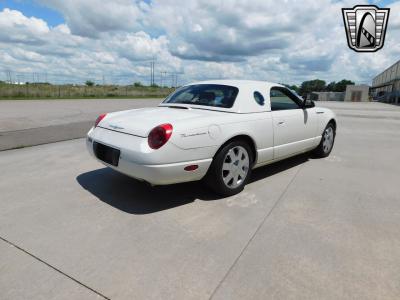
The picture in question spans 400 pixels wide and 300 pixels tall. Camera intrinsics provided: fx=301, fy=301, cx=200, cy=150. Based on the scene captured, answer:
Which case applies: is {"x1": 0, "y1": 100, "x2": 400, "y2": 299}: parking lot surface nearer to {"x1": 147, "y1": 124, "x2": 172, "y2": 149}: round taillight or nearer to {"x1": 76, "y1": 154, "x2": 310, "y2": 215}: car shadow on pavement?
{"x1": 76, "y1": 154, "x2": 310, "y2": 215}: car shadow on pavement

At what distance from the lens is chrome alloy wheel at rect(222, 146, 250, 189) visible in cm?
357

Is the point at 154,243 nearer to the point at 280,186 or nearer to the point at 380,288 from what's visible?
the point at 380,288

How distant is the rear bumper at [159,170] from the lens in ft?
9.82

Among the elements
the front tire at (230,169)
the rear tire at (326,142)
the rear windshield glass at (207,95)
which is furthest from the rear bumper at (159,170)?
the rear tire at (326,142)

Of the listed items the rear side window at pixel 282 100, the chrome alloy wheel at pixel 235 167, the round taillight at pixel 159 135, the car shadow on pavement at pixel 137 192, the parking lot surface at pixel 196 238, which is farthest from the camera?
the rear side window at pixel 282 100

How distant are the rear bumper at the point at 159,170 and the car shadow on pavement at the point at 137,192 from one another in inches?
15.6

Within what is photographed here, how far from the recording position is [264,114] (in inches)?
157

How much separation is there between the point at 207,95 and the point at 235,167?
108cm

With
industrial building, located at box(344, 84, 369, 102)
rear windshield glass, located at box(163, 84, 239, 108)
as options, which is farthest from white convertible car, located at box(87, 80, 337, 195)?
industrial building, located at box(344, 84, 369, 102)

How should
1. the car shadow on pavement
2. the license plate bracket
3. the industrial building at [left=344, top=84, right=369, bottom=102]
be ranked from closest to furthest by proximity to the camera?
the license plate bracket < the car shadow on pavement < the industrial building at [left=344, top=84, right=369, bottom=102]

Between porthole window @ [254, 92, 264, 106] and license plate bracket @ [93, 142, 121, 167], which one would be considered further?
porthole window @ [254, 92, 264, 106]

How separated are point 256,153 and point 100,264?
2.33 metres

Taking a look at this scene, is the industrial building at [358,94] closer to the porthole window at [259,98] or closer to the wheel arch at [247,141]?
the porthole window at [259,98]

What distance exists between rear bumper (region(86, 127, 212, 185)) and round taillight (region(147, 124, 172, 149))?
21cm
